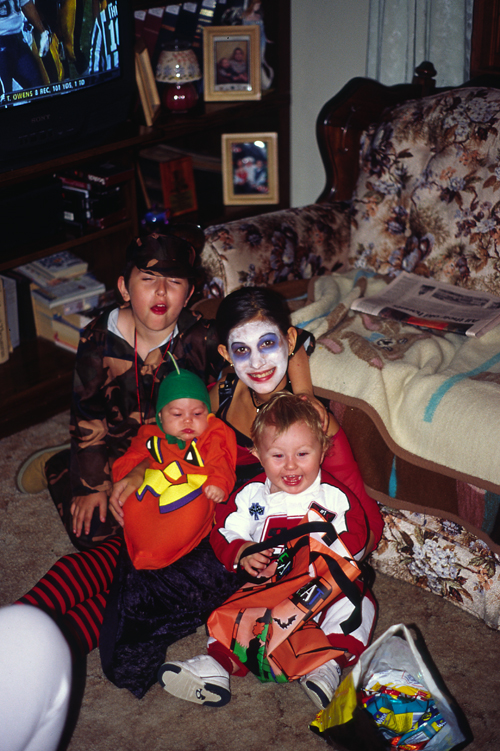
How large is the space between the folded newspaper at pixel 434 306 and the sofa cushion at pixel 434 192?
7 cm

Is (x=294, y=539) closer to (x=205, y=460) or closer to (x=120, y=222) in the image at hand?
(x=205, y=460)

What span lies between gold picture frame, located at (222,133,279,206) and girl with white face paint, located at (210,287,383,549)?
164cm

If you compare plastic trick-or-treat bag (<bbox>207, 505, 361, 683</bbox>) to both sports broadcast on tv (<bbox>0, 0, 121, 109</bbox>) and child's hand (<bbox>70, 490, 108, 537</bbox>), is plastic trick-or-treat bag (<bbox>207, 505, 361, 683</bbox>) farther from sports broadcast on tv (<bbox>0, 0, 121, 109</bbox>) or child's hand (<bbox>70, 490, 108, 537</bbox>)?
sports broadcast on tv (<bbox>0, 0, 121, 109</bbox>)

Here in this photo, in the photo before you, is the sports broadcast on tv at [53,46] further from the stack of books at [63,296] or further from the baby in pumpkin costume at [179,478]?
the baby in pumpkin costume at [179,478]

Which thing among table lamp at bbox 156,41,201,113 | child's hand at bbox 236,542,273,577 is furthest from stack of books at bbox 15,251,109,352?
child's hand at bbox 236,542,273,577

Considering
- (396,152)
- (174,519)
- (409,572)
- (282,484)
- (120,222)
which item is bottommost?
(409,572)

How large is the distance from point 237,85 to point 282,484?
210 cm

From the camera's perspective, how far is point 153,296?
1.71m

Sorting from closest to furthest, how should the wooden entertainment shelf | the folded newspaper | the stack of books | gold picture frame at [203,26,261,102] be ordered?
the folded newspaper
the wooden entertainment shelf
the stack of books
gold picture frame at [203,26,261,102]

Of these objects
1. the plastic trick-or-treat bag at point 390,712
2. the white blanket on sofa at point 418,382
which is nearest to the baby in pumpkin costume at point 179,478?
the white blanket on sofa at point 418,382

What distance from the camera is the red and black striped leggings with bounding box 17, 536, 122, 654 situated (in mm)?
1591

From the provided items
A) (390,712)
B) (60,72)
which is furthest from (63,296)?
(390,712)

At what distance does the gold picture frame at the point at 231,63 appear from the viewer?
116 inches

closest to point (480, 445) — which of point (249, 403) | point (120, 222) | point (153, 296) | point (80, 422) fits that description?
point (249, 403)
